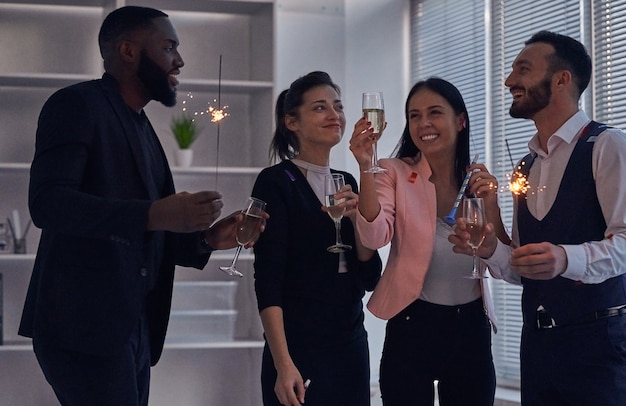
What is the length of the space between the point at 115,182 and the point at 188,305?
208cm

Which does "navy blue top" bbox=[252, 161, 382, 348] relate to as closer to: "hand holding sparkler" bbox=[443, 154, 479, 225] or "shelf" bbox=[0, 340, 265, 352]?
"hand holding sparkler" bbox=[443, 154, 479, 225]

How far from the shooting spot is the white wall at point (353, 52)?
15.6 ft

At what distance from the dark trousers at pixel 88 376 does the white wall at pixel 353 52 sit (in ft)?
9.00

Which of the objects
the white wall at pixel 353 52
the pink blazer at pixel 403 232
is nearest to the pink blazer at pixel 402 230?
the pink blazer at pixel 403 232

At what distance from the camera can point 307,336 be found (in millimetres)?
2574

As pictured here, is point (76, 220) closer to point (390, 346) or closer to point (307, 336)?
point (307, 336)

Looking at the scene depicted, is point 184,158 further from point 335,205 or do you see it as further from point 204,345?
point 335,205

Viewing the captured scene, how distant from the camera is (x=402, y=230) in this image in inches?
104

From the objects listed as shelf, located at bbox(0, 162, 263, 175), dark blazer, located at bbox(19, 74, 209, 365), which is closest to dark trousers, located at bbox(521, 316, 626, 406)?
dark blazer, located at bbox(19, 74, 209, 365)

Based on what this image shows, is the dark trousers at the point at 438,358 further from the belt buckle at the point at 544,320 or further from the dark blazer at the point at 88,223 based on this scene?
the dark blazer at the point at 88,223

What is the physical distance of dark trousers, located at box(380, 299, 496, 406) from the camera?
2.54 metres

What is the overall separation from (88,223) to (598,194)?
1316 mm

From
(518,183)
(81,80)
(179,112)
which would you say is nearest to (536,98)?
(518,183)

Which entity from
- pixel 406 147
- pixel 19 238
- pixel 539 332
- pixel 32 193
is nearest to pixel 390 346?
pixel 539 332
